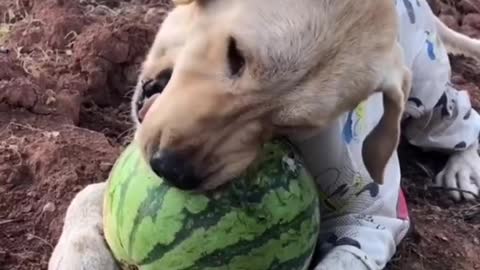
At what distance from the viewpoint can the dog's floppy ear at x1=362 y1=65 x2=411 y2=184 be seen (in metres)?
3.46

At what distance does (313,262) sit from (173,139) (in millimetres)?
856

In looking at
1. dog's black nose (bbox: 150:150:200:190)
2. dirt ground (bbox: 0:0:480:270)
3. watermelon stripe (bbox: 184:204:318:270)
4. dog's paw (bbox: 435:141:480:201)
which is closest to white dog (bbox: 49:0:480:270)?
dog's black nose (bbox: 150:150:200:190)

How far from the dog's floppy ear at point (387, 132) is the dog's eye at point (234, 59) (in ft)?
1.67

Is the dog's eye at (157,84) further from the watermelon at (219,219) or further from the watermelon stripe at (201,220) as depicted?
the watermelon stripe at (201,220)

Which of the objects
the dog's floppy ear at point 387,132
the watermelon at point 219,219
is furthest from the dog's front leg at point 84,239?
the dog's floppy ear at point 387,132

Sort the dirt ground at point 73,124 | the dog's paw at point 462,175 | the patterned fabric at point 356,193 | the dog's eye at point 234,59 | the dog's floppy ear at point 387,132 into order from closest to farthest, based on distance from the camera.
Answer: the dog's eye at point 234,59, the dog's floppy ear at point 387,132, the patterned fabric at point 356,193, the dirt ground at point 73,124, the dog's paw at point 462,175

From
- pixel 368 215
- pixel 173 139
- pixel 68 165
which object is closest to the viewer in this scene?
pixel 173 139

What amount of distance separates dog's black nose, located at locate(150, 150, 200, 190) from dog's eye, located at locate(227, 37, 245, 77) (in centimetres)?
29

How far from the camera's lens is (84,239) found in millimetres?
3385

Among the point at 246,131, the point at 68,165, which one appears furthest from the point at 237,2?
the point at 68,165

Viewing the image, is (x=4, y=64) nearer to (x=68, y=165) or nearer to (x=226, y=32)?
(x=68, y=165)

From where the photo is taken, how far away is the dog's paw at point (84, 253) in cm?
332

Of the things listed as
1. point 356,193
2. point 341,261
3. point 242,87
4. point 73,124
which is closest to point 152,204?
point 242,87

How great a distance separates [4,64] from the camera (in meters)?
4.63
